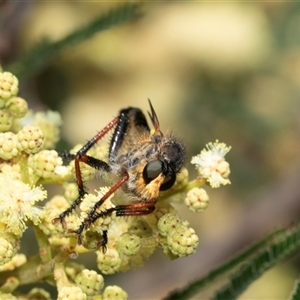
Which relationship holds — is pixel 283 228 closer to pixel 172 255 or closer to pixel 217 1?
pixel 172 255

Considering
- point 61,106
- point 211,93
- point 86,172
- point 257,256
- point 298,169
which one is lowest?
point 257,256

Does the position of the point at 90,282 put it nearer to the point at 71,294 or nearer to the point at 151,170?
the point at 71,294

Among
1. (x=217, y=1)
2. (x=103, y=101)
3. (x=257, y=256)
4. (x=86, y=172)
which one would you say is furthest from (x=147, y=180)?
(x=217, y=1)

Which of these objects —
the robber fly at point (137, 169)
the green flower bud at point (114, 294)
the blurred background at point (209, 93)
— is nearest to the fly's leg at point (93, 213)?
the robber fly at point (137, 169)

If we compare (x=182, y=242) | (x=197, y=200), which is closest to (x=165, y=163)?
(x=197, y=200)

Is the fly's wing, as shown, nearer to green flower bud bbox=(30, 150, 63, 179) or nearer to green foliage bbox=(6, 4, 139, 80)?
green flower bud bbox=(30, 150, 63, 179)

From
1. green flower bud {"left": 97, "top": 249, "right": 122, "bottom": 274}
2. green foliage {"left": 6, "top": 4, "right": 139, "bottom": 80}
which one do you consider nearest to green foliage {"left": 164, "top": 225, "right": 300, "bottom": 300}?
green flower bud {"left": 97, "top": 249, "right": 122, "bottom": 274}

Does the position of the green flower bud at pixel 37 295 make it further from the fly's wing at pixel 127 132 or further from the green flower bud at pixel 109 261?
the fly's wing at pixel 127 132
